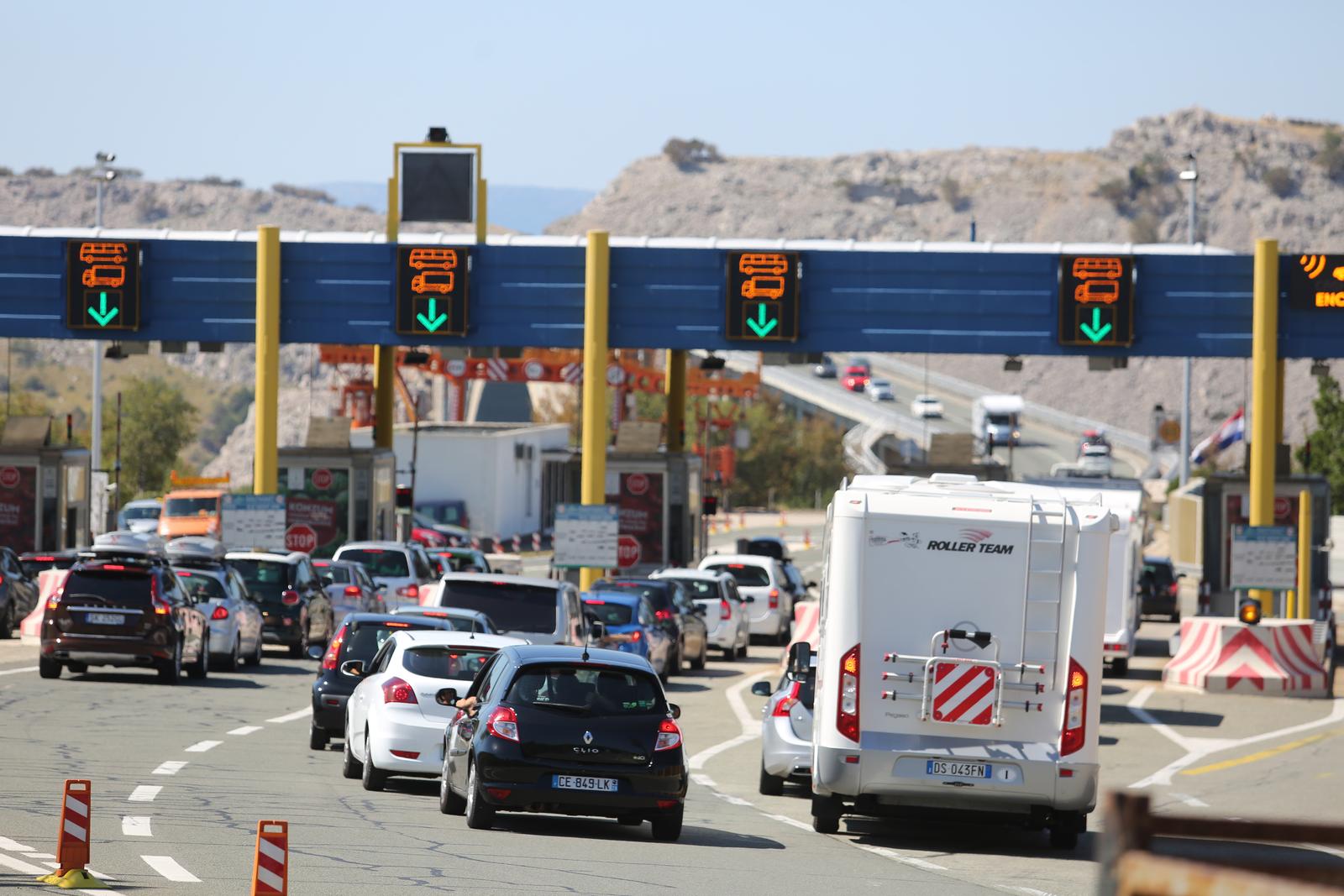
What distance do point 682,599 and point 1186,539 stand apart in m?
25.9

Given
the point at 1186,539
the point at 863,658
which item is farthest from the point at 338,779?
the point at 1186,539

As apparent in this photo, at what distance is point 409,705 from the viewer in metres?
16.4

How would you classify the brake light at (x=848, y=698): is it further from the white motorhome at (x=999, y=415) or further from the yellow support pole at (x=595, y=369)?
the white motorhome at (x=999, y=415)

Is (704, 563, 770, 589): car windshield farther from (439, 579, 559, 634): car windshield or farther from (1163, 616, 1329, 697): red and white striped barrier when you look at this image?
(439, 579, 559, 634): car windshield

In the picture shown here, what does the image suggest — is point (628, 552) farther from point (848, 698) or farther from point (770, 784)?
point (848, 698)

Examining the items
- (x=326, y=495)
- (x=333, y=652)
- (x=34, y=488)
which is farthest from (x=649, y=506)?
(x=333, y=652)

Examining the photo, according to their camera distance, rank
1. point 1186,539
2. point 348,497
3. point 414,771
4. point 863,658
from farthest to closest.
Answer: point 1186,539, point 348,497, point 414,771, point 863,658

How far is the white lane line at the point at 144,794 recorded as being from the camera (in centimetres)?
1509

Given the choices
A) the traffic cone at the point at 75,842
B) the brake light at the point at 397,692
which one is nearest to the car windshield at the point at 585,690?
the brake light at the point at 397,692

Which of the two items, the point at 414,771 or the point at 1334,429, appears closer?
the point at 414,771

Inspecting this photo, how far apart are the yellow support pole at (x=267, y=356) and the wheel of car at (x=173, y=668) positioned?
1073 cm

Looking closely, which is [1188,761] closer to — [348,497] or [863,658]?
[863,658]

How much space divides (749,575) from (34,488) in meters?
14.3

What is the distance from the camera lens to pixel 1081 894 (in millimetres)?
12617
